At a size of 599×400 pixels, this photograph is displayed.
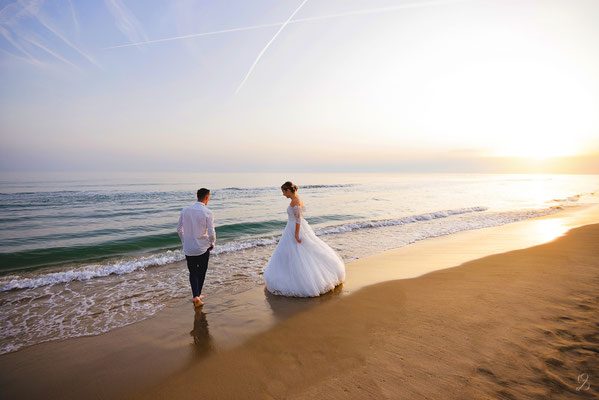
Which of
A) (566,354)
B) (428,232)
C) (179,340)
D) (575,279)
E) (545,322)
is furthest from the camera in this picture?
(428,232)

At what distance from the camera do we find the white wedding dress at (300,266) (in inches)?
240

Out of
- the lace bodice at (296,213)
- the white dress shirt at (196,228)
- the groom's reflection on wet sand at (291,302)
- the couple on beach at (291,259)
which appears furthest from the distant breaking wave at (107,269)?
the lace bodice at (296,213)

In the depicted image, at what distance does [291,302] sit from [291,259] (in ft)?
3.10

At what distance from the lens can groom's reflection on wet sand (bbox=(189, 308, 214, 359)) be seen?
13.6 feet

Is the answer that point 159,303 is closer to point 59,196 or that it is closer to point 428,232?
point 428,232

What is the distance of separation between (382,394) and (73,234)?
17.1 m

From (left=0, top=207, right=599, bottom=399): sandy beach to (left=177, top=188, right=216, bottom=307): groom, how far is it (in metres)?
1.16

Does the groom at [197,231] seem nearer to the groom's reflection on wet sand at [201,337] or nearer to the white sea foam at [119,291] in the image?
the groom's reflection on wet sand at [201,337]

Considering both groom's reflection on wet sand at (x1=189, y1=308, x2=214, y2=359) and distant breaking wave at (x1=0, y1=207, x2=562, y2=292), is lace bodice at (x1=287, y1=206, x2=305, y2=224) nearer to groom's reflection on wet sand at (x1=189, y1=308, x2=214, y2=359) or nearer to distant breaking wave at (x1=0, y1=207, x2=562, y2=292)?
groom's reflection on wet sand at (x1=189, y1=308, x2=214, y2=359)

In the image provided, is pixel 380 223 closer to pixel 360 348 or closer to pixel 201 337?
pixel 360 348

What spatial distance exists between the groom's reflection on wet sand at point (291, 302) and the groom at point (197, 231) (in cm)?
179

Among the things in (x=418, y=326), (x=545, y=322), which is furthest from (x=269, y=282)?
(x=545, y=322)

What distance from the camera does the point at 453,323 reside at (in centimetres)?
430

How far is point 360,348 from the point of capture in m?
3.83
